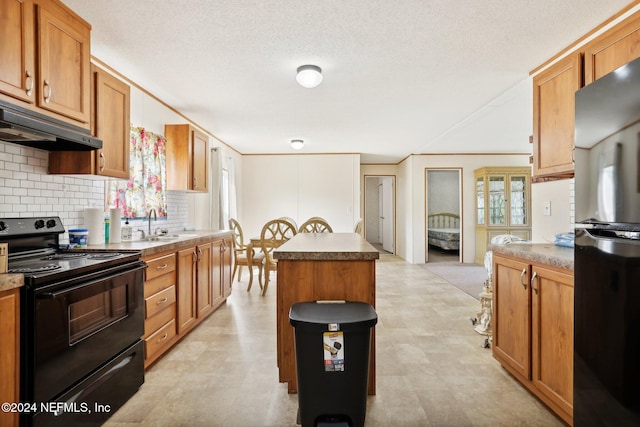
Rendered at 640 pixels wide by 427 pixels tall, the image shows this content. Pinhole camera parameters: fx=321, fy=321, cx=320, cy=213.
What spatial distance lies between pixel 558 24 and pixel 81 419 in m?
3.61

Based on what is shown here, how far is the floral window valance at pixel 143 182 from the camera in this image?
117 inches

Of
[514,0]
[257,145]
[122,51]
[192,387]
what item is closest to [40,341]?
[192,387]

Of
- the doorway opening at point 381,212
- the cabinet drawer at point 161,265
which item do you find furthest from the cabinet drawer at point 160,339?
the doorway opening at point 381,212

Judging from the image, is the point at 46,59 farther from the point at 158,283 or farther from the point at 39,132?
the point at 158,283

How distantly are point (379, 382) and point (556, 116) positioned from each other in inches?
89.8

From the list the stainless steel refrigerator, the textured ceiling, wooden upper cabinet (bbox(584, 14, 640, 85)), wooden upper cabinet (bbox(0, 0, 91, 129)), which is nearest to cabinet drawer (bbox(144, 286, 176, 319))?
wooden upper cabinet (bbox(0, 0, 91, 129))

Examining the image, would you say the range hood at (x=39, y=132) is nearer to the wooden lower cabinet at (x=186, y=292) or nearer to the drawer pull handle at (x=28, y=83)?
the drawer pull handle at (x=28, y=83)

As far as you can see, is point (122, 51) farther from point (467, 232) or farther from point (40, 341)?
point (467, 232)

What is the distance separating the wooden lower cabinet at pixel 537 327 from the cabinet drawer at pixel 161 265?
2487mm

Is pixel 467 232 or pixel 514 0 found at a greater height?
pixel 514 0

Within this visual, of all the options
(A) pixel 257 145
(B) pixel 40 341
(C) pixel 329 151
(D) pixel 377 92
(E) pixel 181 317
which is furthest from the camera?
(C) pixel 329 151

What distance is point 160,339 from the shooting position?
2.47 metres

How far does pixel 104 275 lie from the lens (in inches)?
70.1

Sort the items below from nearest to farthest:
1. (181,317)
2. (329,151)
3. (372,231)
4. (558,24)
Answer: (558,24)
(181,317)
(329,151)
(372,231)
